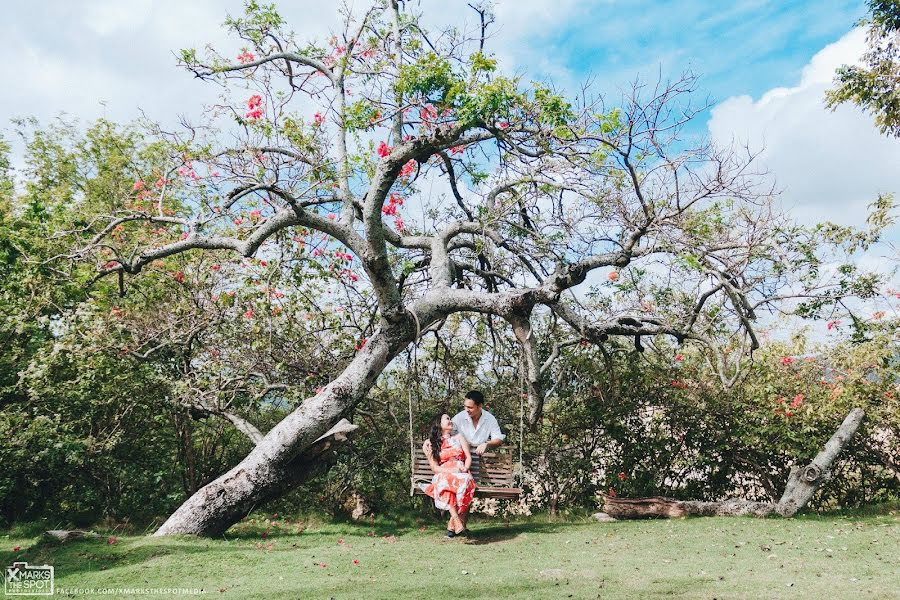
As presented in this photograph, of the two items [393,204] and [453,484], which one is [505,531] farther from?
[393,204]

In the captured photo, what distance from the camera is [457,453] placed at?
675 cm

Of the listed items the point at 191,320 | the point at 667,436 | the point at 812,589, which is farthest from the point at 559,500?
the point at 191,320

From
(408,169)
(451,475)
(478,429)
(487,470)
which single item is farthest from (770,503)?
(408,169)

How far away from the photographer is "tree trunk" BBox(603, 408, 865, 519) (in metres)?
7.52

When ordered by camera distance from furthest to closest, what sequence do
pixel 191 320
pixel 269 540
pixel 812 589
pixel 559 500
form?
pixel 559 500
pixel 191 320
pixel 269 540
pixel 812 589

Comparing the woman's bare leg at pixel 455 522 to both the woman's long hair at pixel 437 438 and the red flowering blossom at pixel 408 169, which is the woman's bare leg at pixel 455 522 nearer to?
the woman's long hair at pixel 437 438

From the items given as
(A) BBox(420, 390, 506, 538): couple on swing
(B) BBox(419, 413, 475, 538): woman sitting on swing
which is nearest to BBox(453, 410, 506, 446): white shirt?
(A) BBox(420, 390, 506, 538): couple on swing

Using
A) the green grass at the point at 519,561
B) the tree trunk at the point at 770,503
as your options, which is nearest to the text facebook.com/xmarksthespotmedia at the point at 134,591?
the green grass at the point at 519,561

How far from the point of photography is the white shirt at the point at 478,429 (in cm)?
700

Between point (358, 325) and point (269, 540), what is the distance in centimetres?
297

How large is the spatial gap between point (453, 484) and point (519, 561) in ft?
4.27

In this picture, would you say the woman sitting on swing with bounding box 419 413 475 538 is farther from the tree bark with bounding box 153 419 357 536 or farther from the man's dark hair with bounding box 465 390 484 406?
the tree bark with bounding box 153 419 357 536

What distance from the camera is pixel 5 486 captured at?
751 cm

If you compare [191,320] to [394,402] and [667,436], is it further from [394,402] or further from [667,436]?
[667,436]
